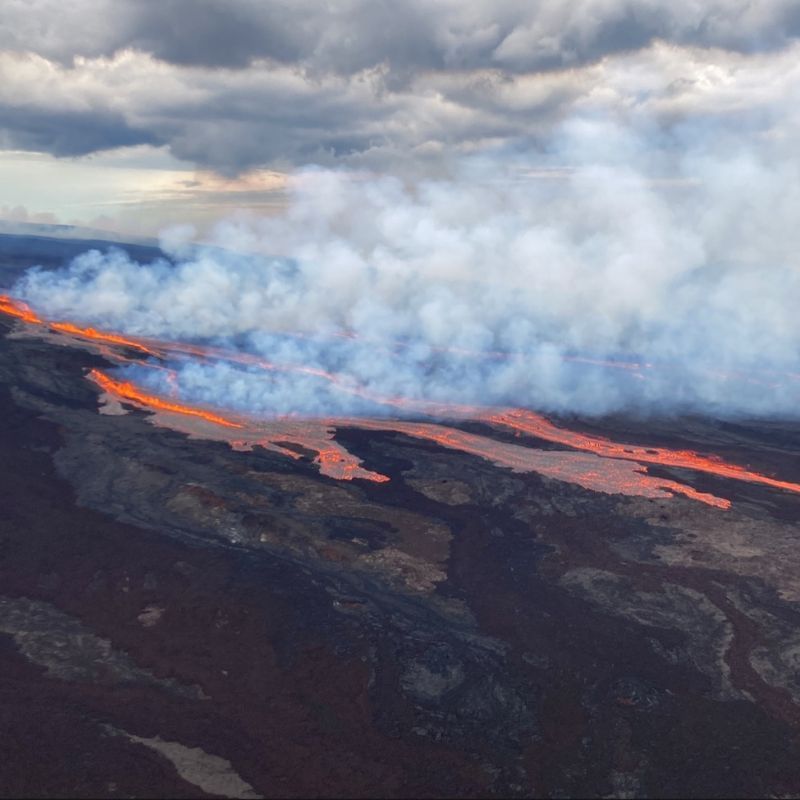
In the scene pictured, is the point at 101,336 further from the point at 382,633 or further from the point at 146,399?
the point at 382,633

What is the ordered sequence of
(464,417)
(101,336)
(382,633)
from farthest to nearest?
1. (101,336)
2. (464,417)
3. (382,633)

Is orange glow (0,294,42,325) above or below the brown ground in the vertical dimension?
above

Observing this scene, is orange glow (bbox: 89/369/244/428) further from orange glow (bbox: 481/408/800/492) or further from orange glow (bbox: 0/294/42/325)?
orange glow (bbox: 0/294/42/325)

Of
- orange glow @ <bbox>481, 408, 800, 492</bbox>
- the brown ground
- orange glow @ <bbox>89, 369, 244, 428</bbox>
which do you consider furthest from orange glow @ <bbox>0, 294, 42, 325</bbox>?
orange glow @ <bbox>481, 408, 800, 492</bbox>

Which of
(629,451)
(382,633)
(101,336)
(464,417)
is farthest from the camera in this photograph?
(101,336)

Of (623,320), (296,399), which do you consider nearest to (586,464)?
(296,399)

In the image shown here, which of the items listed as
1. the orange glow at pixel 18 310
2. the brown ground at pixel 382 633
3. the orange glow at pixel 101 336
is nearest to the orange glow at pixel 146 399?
the brown ground at pixel 382 633

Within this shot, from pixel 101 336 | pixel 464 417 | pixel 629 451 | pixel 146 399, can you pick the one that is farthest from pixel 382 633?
pixel 101 336
